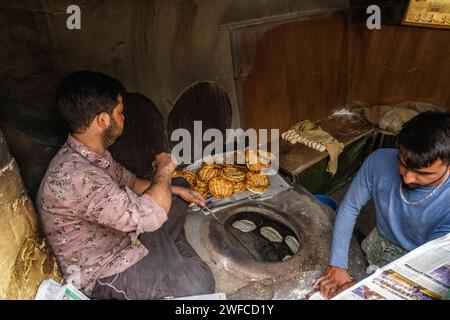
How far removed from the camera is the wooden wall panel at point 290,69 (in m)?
4.95

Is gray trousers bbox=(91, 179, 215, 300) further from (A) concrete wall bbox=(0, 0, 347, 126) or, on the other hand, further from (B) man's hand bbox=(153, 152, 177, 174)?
(A) concrete wall bbox=(0, 0, 347, 126)

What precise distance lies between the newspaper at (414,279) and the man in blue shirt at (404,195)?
0.86 feet

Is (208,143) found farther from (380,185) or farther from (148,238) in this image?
(380,185)

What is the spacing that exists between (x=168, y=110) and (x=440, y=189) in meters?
3.14

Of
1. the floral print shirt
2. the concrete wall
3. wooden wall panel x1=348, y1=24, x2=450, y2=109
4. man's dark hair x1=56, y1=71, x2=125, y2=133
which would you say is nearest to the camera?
the floral print shirt

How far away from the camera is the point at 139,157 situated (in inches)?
179

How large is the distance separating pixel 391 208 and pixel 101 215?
7.90 feet

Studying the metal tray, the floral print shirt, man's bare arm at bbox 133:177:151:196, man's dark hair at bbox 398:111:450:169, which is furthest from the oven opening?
A: man's dark hair at bbox 398:111:450:169

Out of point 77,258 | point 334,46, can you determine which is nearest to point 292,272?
point 77,258

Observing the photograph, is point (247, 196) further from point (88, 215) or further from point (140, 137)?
point (88, 215)

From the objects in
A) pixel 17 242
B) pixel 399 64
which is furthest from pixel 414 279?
pixel 399 64

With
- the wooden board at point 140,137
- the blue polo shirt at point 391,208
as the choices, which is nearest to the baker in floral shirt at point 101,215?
the wooden board at point 140,137

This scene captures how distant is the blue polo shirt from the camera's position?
108 inches

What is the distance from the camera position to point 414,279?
242cm
